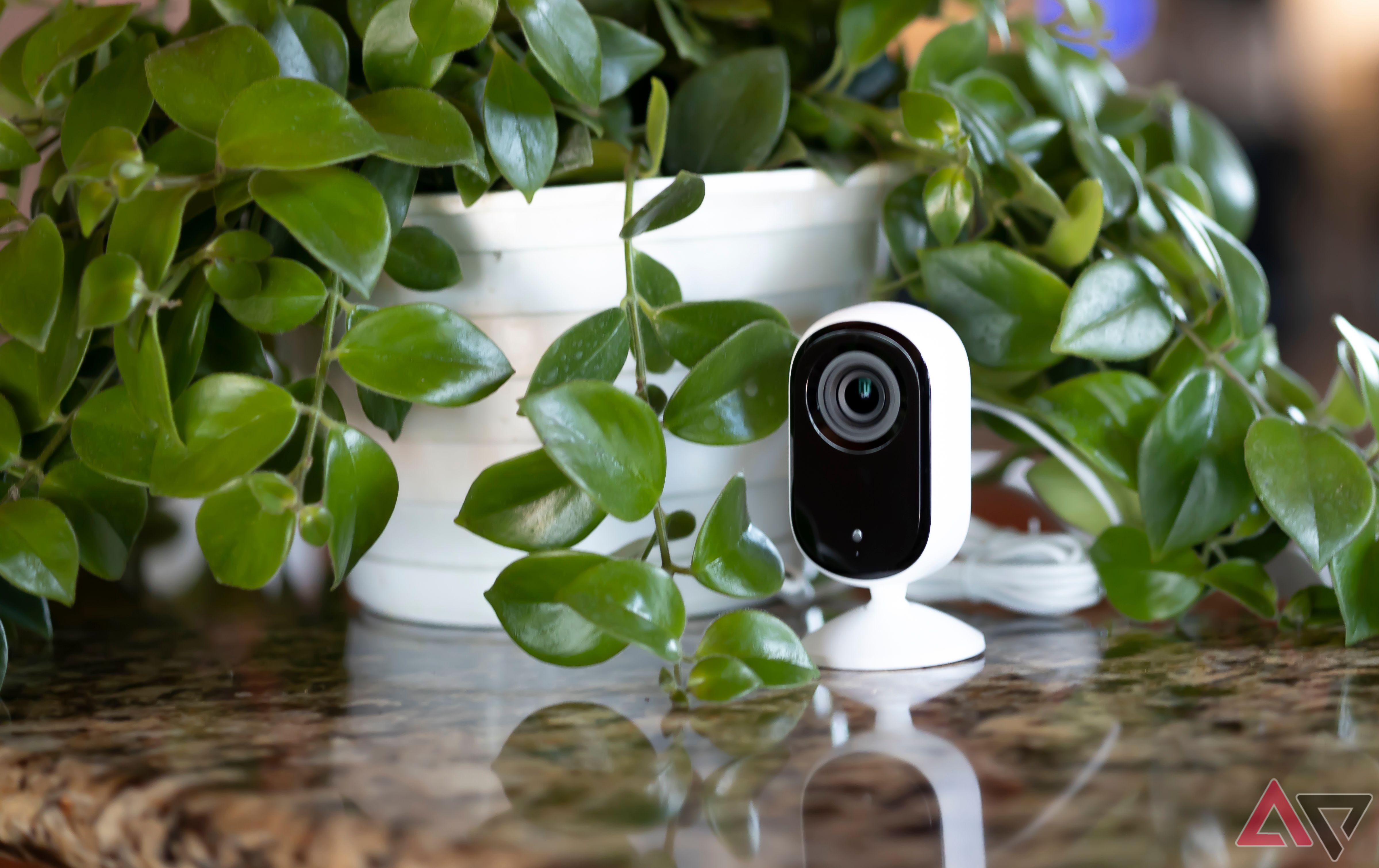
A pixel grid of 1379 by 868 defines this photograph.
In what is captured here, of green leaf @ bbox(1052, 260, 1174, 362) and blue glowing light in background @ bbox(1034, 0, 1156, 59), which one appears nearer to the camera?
green leaf @ bbox(1052, 260, 1174, 362)

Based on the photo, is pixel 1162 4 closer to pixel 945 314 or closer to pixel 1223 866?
pixel 945 314

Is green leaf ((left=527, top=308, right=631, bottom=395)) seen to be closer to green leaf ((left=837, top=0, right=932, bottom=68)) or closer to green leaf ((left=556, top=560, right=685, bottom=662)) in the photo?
green leaf ((left=556, top=560, right=685, bottom=662))

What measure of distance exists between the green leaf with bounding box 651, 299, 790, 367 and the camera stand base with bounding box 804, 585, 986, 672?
0.14m

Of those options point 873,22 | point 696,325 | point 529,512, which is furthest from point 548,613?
point 873,22

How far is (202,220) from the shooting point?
1.69 feet

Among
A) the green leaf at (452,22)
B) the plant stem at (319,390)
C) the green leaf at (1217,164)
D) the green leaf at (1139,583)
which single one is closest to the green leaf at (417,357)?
the plant stem at (319,390)

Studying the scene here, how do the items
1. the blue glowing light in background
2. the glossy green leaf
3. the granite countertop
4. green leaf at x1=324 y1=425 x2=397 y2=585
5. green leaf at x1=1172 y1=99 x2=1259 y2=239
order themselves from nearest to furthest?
the granite countertop
green leaf at x1=324 y1=425 x2=397 y2=585
the glossy green leaf
green leaf at x1=1172 y1=99 x2=1259 y2=239
the blue glowing light in background

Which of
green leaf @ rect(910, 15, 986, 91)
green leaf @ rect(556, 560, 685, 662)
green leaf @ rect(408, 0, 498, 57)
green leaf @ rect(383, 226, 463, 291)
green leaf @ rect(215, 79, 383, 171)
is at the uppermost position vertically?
green leaf @ rect(910, 15, 986, 91)

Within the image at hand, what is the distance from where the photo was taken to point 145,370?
0.45 metres

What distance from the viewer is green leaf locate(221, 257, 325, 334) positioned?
0.48 meters

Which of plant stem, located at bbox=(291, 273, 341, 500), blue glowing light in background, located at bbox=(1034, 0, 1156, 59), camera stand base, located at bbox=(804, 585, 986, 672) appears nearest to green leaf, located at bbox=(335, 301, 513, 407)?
plant stem, located at bbox=(291, 273, 341, 500)

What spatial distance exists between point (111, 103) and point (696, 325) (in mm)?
277

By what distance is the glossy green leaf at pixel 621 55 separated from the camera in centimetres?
56

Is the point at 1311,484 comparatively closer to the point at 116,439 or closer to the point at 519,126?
the point at 519,126
